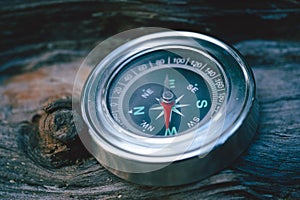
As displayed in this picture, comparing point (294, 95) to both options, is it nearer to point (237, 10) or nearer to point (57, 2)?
point (237, 10)

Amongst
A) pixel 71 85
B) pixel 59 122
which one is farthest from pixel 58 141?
pixel 71 85

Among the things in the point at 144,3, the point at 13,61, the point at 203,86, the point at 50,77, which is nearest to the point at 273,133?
the point at 203,86

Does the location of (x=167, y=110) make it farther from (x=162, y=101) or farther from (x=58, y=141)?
(x=58, y=141)

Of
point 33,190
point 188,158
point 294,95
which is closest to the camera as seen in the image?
point 188,158

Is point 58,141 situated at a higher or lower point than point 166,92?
lower

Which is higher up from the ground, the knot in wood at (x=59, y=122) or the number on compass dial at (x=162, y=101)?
the number on compass dial at (x=162, y=101)

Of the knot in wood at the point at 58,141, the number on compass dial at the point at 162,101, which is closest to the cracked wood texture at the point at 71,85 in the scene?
the knot in wood at the point at 58,141

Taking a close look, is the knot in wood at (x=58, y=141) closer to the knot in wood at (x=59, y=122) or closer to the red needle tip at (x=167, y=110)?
the knot in wood at (x=59, y=122)
